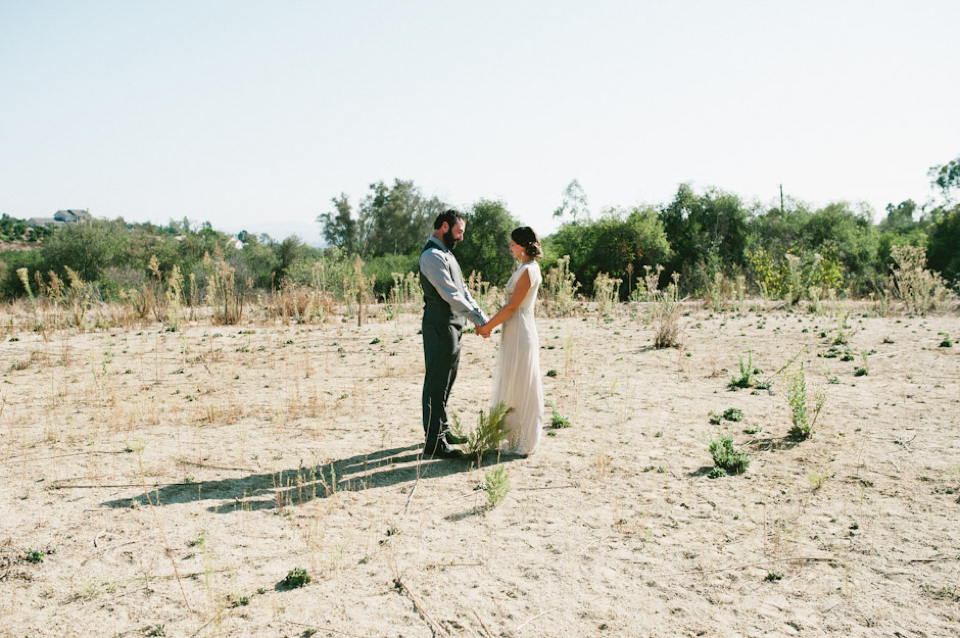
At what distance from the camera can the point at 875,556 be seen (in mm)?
3494

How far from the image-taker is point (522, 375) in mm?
5188

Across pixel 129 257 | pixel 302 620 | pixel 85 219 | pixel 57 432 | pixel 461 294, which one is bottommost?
pixel 302 620

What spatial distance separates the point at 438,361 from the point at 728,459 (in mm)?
2446

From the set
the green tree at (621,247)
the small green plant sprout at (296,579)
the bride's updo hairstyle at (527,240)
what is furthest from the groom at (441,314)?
the green tree at (621,247)

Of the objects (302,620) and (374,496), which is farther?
(374,496)

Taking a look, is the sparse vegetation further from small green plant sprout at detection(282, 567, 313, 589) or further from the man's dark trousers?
small green plant sprout at detection(282, 567, 313, 589)

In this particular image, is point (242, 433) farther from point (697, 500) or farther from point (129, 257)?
point (129, 257)

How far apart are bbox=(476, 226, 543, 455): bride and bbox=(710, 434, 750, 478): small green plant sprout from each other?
1.45 metres

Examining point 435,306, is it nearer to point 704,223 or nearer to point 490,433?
point 490,433

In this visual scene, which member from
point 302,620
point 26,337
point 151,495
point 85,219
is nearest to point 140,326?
point 26,337

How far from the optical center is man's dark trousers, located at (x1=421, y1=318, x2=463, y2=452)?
16.2 ft

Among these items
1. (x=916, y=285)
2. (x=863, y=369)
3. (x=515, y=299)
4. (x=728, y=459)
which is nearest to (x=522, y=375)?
(x=515, y=299)

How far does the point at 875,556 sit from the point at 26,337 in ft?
44.2

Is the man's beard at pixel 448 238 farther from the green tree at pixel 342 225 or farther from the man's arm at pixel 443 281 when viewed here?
the green tree at pixel 342 225
